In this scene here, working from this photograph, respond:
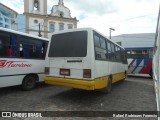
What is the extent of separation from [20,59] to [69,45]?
2.33 meters

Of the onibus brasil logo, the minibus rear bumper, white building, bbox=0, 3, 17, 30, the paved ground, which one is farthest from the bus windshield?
white building, bbox=0, 3, 17, 30

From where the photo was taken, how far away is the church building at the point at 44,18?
42.4 meters

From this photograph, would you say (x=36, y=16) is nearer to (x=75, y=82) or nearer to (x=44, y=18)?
(x=44, y=18)

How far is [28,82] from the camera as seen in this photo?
7.62 metres

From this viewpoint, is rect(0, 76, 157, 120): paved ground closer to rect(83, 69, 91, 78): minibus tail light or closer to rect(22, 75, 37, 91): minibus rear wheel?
rect(22, 75, 37, 91): minibus rear wheel

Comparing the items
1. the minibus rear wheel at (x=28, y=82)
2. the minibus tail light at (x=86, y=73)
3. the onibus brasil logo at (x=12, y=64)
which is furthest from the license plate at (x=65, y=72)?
the minibus rear wheel at (x=28, y=82)

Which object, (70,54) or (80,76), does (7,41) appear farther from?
(80,76)

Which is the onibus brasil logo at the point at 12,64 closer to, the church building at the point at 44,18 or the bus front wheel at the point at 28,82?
the bus front wheel at the point at 28,82

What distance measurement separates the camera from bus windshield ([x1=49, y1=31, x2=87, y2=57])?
5902 millimetres

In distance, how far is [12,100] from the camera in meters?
6.03

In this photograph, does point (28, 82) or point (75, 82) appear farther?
point (28, 82)

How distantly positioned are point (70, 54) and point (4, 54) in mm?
2589

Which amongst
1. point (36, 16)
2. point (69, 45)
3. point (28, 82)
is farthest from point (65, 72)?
point (36, 16)

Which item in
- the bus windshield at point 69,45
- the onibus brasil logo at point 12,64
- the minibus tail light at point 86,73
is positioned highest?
the bus windshield at point 69,45
